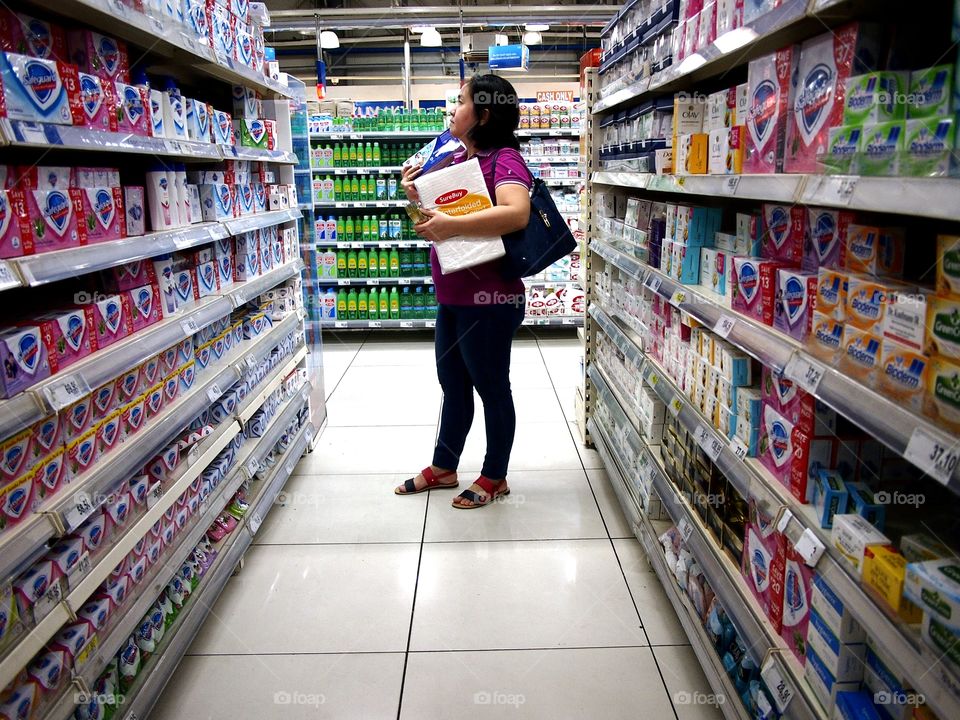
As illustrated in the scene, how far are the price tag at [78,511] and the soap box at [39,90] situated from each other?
857 millimetres

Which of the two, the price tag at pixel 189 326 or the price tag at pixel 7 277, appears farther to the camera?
the price tag at pixel 189 326

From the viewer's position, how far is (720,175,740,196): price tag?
69.9 inches

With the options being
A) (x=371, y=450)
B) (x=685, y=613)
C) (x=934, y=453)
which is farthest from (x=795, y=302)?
(x=371, y=450)

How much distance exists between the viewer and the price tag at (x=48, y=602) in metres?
1.59

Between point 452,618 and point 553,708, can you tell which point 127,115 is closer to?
point 452,618

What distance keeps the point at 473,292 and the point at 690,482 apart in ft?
3.61

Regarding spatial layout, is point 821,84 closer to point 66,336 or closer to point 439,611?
point 66,336

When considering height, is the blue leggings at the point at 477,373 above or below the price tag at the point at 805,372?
below

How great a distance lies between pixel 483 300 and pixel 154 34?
55.9 inches

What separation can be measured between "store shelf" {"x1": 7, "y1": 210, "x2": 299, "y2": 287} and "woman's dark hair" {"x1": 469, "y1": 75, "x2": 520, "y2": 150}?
0.99 m

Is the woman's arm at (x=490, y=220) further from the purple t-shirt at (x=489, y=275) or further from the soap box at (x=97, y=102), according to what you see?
the soap box at (x=97, y=102)

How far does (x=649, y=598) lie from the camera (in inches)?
102

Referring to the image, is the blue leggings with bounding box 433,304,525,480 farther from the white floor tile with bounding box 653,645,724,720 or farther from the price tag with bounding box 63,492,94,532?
the price tag with bounding box 63,492,94,532

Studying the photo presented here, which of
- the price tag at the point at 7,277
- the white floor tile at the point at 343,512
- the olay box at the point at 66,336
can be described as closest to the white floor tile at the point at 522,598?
the white floor tile at the point at 343,512
